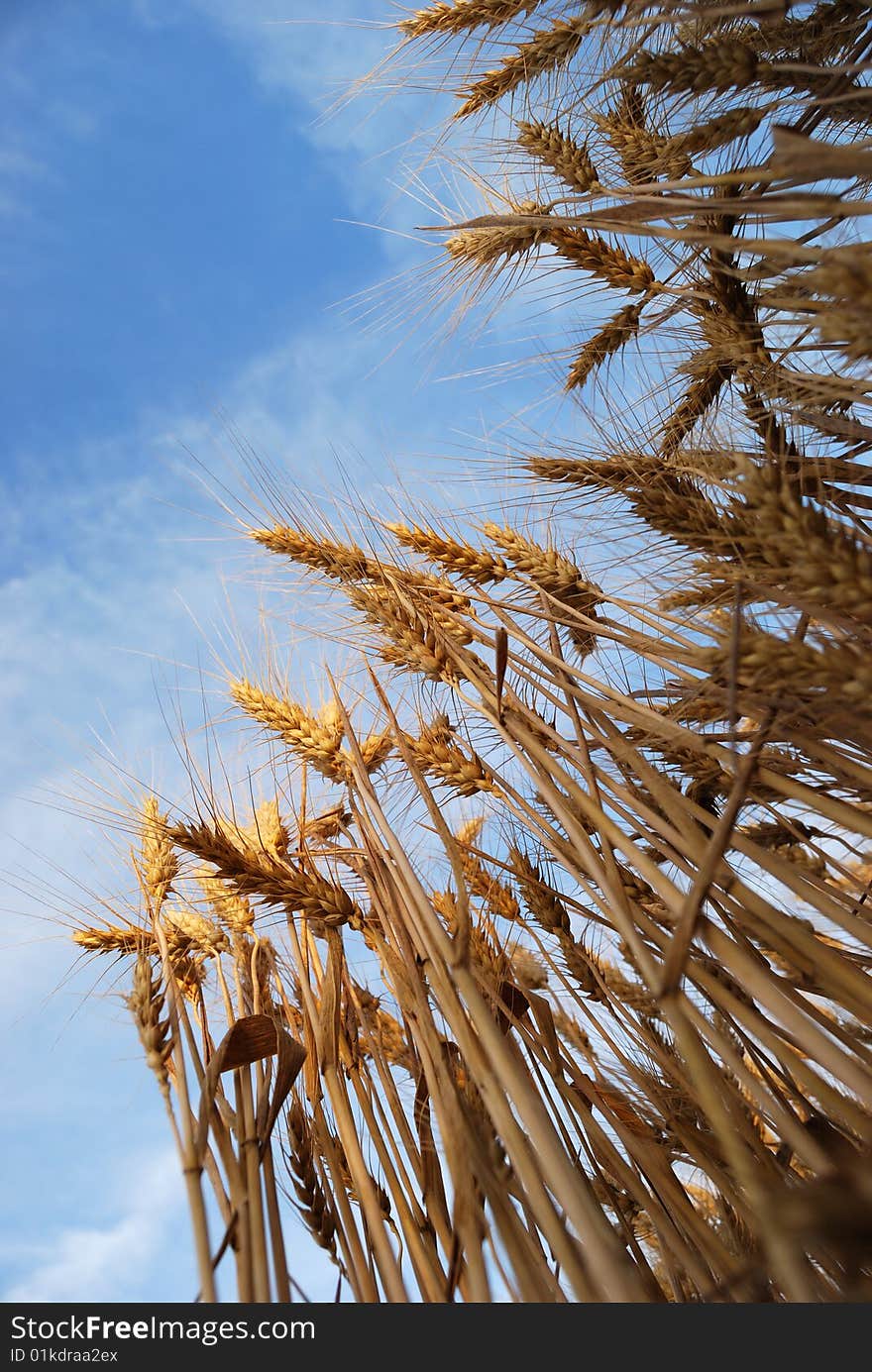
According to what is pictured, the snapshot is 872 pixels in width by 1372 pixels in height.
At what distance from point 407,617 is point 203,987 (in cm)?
63

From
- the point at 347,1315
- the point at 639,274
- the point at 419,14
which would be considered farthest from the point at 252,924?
the point at 419,14

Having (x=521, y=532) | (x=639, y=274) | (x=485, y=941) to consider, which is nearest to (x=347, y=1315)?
(x=485, y=941)

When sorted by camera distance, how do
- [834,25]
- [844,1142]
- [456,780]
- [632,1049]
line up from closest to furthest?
[844,1142] → [834,25] → [632,1049] → [456,780]

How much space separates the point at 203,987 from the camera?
1.30 meters

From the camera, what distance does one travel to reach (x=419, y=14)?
1.44 m

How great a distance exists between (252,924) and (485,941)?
0.35 metres

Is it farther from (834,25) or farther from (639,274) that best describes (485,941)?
(834,25)

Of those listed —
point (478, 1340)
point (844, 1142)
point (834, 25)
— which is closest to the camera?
point (478, 1340)

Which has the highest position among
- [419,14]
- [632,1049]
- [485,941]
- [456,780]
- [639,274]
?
[419,14]

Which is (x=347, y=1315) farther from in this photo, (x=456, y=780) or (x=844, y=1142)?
(x=456, y=780)

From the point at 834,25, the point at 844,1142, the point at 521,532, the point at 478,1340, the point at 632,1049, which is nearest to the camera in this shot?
the point at 478,1340

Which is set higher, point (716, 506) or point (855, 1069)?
point (716, 506)

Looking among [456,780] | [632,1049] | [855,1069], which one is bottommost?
[855,1069]

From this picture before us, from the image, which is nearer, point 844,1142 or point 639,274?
point 844,1142
